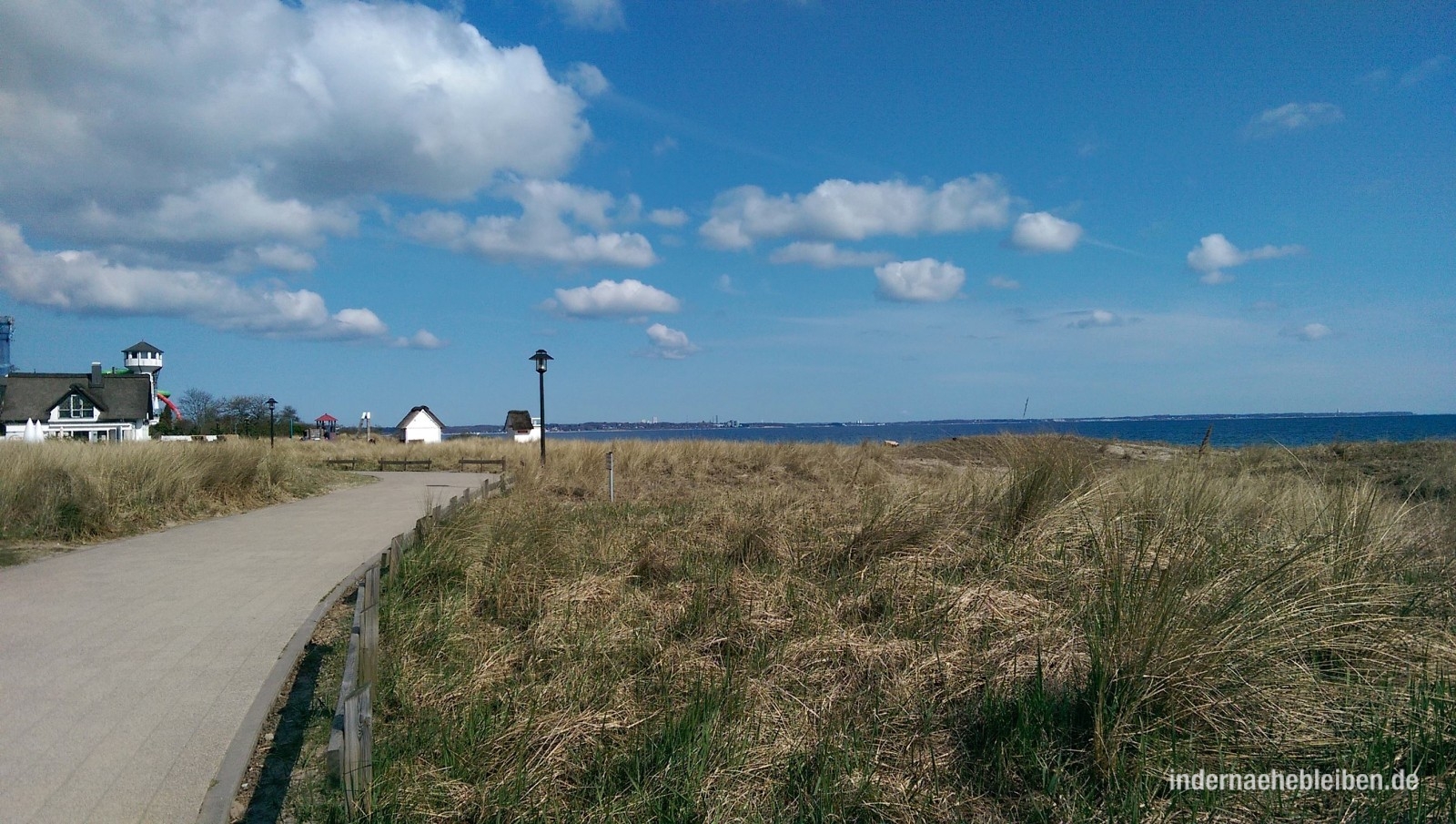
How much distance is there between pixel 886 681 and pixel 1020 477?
371cm

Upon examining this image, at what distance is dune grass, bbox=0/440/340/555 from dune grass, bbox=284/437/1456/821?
295 inches

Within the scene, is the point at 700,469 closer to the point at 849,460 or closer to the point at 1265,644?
the point at 849,460

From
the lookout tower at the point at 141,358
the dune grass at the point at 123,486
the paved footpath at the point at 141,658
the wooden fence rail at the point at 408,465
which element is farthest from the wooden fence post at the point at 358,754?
the lookout tower at the point at 141,358

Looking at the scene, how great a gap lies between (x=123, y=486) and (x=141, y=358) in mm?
62713

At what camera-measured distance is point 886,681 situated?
5.30 m

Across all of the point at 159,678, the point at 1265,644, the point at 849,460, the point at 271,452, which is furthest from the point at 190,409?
the point at 1265,644

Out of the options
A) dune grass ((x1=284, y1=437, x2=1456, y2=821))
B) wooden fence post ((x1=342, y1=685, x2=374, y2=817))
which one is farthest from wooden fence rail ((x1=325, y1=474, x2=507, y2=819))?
dune grass ((x1=284, y1=437, x2=1456, y2=821))

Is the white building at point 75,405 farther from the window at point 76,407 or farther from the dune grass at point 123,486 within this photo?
the dune grass at point 123,486

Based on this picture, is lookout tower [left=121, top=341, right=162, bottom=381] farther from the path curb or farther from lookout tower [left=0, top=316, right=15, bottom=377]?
the path curb

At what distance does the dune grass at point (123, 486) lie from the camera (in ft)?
40.4

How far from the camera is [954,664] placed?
17.6 ft

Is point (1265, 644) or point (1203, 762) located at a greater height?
point (1265, 644)

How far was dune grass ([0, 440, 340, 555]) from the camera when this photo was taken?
40.4 ft

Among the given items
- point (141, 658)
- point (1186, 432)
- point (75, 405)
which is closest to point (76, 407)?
point (75, 405)
